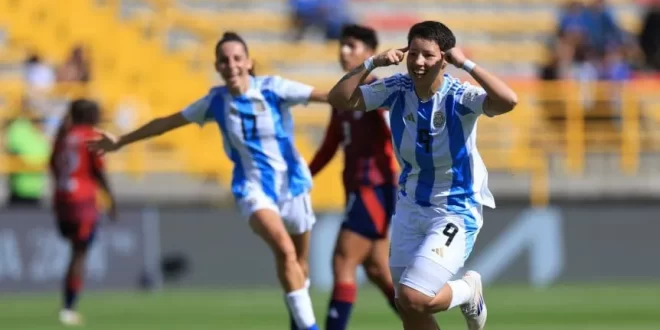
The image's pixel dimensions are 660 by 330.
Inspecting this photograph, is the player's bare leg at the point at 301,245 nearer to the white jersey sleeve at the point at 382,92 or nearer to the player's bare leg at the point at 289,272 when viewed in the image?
the player's bare leg at the point at 289,272

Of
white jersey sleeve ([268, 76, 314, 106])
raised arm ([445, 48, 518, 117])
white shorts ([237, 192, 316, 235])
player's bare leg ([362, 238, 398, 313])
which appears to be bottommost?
player's bare leg ([362, 238, 398, 313])

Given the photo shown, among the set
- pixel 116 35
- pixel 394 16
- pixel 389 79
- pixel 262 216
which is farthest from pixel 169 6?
pixel 389 79

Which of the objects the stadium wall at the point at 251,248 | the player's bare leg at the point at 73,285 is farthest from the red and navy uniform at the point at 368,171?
the stadium wall at the point at 251,248

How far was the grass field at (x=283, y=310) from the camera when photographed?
1515 cm

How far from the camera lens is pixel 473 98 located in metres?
9.72

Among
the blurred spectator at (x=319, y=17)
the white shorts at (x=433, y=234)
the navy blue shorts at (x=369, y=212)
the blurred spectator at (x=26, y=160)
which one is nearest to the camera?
the white shorts at (x=433, y=234)

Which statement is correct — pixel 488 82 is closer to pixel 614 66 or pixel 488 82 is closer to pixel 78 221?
pixel 78 221

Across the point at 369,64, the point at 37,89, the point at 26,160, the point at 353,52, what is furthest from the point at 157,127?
the point at 37,89

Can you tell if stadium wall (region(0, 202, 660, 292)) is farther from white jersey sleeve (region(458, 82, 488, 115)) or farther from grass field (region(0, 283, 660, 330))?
white jersey sleeve (region(458, 82, 488, 115))

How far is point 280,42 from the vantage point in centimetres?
2662

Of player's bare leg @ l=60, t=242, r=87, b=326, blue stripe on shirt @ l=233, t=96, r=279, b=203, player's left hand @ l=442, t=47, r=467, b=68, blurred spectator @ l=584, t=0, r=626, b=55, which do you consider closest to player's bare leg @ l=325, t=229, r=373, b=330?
blue stripe on shirt @ l=233, t=96, r=279, b=203

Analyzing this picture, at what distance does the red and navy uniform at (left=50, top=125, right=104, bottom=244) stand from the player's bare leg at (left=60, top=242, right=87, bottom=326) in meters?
0.13

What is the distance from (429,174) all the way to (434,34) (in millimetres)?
982

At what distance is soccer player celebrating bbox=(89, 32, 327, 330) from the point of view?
1199cm
